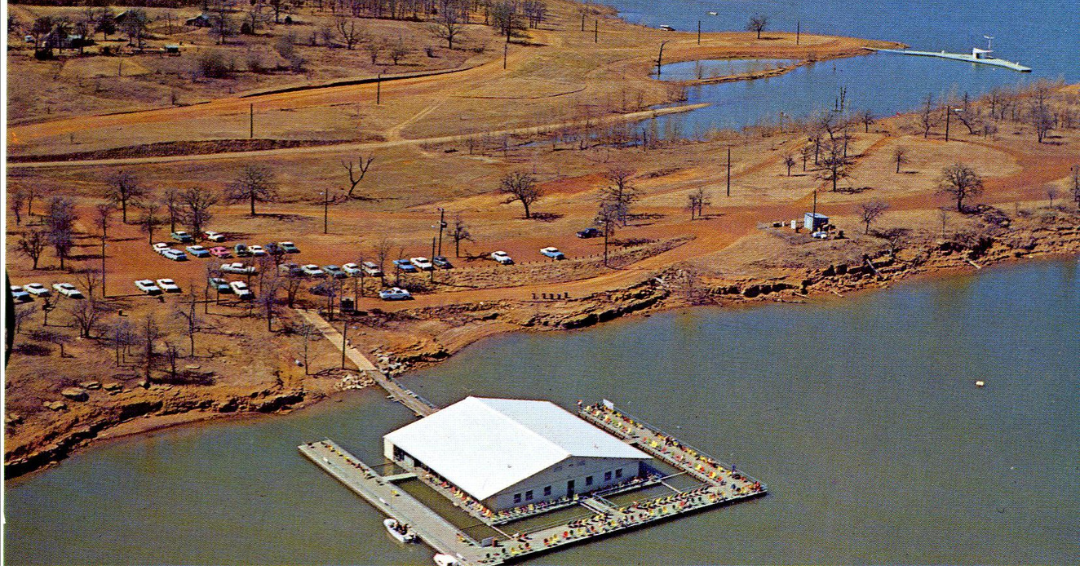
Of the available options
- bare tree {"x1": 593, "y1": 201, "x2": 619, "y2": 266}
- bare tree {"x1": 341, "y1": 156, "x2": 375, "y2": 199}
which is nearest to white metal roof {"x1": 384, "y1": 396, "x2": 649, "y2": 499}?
bare tree {"x1": 593, "y1": 201, "x2": 619, "y2": 266}

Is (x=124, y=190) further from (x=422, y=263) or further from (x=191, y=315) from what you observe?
(x=191, y=315)

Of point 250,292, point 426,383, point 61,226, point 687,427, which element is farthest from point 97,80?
point 687,427

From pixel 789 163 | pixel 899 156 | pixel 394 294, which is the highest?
pixel 899 156

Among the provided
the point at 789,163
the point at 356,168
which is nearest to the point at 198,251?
the point at 356,168

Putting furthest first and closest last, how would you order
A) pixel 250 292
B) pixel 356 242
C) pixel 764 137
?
pixel 764 137 → pixel 356 242 → pixel 250 292

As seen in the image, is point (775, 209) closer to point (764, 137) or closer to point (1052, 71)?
point (764, 137)

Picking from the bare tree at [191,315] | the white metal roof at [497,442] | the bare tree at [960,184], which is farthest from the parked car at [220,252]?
the bare tree at [960,184]

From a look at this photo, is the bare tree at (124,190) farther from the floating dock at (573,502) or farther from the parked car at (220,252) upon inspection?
the floating dock at (573,502)
